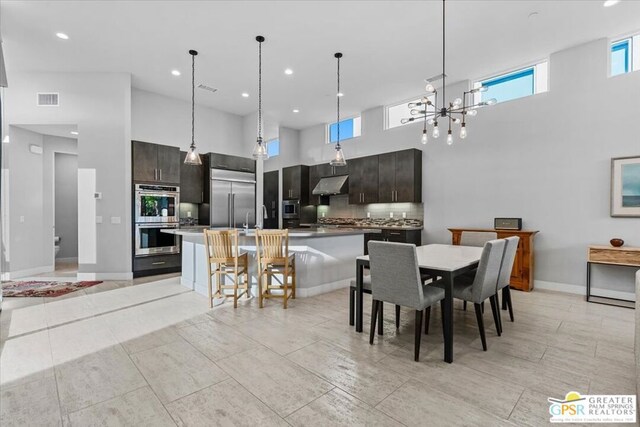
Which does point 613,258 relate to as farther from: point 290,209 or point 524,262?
A: point 290,209

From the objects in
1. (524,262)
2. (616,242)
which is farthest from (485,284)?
(616,242)

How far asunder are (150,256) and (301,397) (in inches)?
197

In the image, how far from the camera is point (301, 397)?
197 centimetres

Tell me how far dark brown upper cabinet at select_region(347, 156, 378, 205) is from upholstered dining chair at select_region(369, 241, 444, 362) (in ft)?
13.3

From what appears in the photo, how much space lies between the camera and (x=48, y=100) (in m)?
5.33

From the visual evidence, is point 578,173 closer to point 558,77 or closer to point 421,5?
point 558,77

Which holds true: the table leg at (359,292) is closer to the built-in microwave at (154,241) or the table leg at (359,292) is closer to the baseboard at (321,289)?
the baseboard at (321,289)

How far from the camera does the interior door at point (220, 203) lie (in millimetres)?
6895

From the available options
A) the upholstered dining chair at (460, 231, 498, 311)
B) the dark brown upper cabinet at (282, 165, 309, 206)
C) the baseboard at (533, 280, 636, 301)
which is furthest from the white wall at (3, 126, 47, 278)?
the baseboard at (533, 280, 636, 301)

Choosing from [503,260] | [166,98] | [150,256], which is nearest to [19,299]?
[150,256]

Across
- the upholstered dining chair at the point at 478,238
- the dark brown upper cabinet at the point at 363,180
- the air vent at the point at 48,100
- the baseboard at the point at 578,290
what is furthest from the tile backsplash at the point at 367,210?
the air vent at the point at 48,100

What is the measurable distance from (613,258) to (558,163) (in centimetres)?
153

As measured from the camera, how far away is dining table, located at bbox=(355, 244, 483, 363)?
2.44 metres

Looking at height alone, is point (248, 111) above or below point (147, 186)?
above
